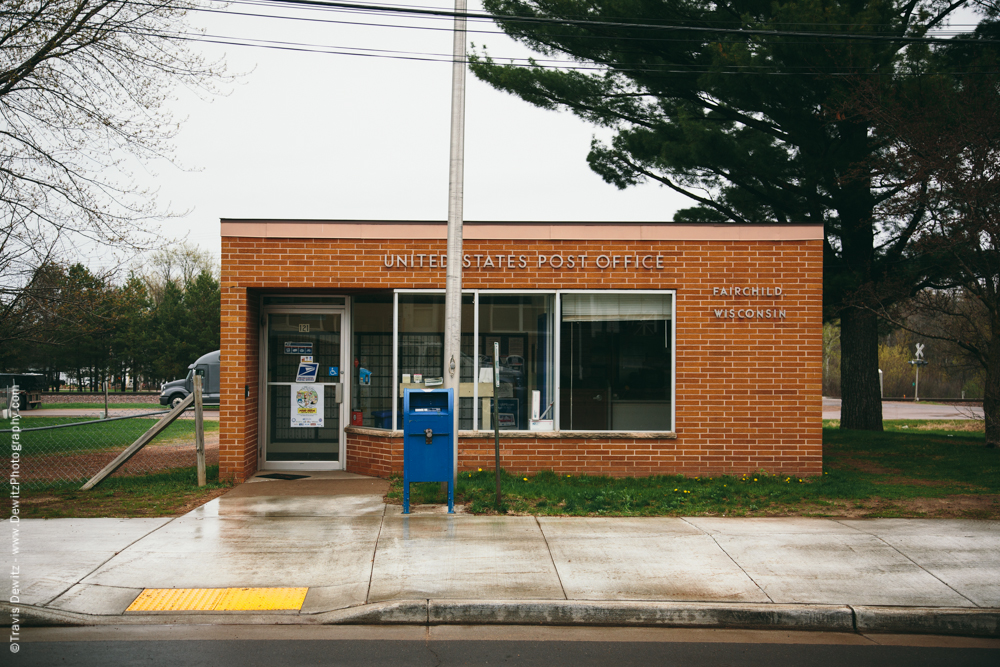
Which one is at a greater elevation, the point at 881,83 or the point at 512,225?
the point at 881,83

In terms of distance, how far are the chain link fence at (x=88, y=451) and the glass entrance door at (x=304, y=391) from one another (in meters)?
1.62

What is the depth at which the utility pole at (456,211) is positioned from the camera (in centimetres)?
902

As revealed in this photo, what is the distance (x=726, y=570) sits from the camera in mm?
6441

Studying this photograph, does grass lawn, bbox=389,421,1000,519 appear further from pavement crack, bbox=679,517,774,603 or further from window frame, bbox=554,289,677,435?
window frame, bbox=554,289,677,435

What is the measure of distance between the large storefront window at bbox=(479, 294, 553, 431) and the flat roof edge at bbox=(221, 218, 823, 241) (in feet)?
3.09

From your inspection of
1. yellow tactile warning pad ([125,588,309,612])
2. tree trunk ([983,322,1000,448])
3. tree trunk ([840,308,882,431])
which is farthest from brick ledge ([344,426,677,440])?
tree trunk ([840,308,882,431])

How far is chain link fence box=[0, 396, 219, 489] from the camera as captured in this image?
1055 cm

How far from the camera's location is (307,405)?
11.2 meters

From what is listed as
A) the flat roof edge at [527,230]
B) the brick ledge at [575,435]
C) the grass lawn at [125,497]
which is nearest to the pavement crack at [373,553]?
the brick ledge at [575,435]

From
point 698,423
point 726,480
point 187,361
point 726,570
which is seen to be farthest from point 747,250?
point 187,361

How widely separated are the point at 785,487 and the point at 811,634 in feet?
14.5

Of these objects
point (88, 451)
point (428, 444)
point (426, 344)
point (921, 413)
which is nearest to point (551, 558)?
point (428, 444)

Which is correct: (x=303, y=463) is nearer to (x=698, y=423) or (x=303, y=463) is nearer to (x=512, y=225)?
(x=512, y=225)

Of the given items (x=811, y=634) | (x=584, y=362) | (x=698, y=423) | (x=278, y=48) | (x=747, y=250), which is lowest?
(x=811, y=634)
